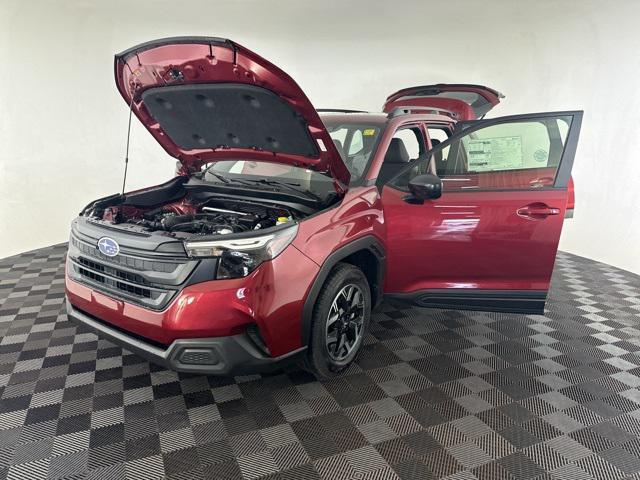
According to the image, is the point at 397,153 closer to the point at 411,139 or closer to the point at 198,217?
the point at 411,139

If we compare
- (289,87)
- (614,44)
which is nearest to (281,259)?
(289,87)

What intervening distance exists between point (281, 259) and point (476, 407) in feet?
4.28

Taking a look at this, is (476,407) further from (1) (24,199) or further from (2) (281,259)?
(1) (24,199)

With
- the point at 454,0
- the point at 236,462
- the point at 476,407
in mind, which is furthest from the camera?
the point at 454,0

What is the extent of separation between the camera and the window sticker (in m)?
2.72

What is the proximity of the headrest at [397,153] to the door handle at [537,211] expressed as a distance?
91 cm

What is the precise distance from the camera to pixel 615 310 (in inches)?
143

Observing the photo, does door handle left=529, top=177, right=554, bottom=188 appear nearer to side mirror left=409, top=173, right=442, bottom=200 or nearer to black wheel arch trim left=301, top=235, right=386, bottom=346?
side mirror left=409, top=173, right=442, bottom=200

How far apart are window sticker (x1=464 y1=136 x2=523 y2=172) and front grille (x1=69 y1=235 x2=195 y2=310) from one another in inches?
74.0

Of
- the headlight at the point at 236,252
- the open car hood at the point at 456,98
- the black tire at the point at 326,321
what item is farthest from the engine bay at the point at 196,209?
the open car hood at the point at 456,98

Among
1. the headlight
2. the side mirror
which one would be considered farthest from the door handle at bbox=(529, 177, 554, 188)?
the headlight

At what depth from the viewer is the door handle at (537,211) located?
2492mm

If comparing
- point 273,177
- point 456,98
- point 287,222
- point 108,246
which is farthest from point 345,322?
point 456,98

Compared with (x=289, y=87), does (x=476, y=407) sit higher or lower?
lower
